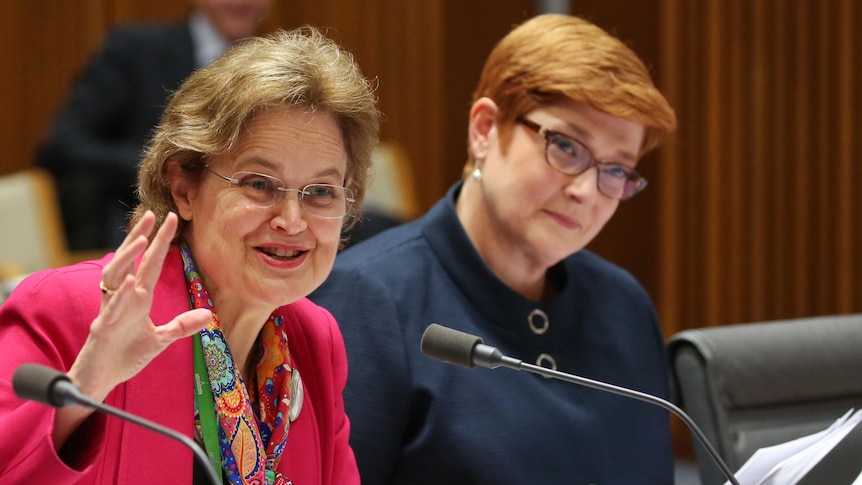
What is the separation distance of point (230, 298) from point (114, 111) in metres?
2.77

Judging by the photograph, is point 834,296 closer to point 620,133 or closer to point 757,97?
point 757,97

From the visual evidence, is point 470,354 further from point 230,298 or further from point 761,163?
point 761,163

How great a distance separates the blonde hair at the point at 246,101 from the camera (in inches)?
68.1

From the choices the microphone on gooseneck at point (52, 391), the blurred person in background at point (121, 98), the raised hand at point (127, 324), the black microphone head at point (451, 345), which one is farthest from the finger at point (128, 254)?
the blurred person in background at point (121, 98)

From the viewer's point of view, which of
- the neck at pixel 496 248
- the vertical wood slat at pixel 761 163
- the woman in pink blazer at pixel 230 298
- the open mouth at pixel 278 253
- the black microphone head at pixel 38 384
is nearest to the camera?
the black microphone head at pixel 38 384

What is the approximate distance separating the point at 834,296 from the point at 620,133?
236 cm

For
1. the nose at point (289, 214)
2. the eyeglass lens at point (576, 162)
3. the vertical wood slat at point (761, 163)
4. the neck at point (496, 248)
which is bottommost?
the vertical wood slat at point (761, 163)

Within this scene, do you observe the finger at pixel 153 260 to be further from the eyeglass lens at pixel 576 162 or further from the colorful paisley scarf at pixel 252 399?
the eyeglass lens at pixel 576 162

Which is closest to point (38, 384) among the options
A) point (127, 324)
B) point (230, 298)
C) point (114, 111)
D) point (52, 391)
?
point (52, 391)

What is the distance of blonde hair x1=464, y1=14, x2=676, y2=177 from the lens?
2.26 metres

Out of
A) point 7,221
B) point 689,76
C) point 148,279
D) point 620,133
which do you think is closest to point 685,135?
point 689,76

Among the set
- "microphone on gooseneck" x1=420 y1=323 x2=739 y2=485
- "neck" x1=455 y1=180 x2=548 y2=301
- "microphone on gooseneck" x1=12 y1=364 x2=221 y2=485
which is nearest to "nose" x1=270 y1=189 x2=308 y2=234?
"microphone on gooseneck" x1=420 y1=323 x2=739 y2=485

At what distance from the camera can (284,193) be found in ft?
5.69

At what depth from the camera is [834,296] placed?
435 cm
